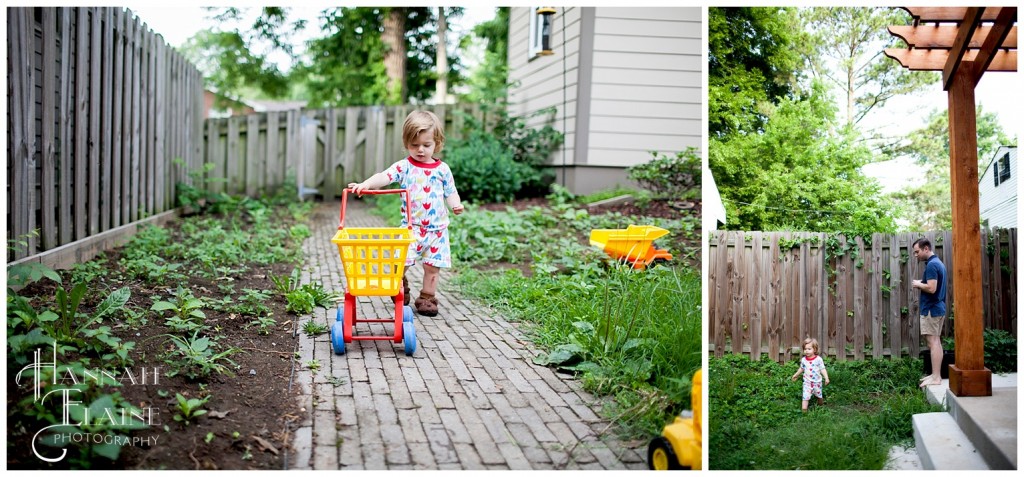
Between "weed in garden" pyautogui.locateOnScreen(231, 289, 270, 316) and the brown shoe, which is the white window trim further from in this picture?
"weed in garden" pyautogui.locateOnScreen(231, 289, 270, 316)

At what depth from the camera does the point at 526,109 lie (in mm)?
11383

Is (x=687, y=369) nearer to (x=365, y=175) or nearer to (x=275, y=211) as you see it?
(x=275, y=211)

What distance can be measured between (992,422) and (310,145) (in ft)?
33.1

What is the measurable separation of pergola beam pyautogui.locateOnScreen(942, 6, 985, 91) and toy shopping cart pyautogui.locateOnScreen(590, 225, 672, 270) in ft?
6.85

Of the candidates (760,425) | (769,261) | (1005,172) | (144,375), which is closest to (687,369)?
(760,425)

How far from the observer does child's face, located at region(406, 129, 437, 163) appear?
456 centimetres

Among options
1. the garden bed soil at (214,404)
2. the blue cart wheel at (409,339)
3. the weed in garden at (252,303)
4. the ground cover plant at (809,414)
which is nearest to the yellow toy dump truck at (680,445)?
the ground cover plant at (809,414)

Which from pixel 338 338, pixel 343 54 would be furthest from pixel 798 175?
pixel 343 54

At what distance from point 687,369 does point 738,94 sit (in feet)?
4.54

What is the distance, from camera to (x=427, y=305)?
15.8ft

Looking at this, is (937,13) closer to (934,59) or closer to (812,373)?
(934,59)

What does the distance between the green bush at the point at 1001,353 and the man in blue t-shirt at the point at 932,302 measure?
269 mm

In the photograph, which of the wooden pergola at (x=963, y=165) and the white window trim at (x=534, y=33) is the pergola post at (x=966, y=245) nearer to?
the wooden pergola at (x=963, y=165)

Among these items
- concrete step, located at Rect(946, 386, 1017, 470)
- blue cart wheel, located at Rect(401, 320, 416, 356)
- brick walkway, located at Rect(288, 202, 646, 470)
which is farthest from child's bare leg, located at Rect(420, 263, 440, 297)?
concrete step, located at Rect(946, 386, 1017, 470)
